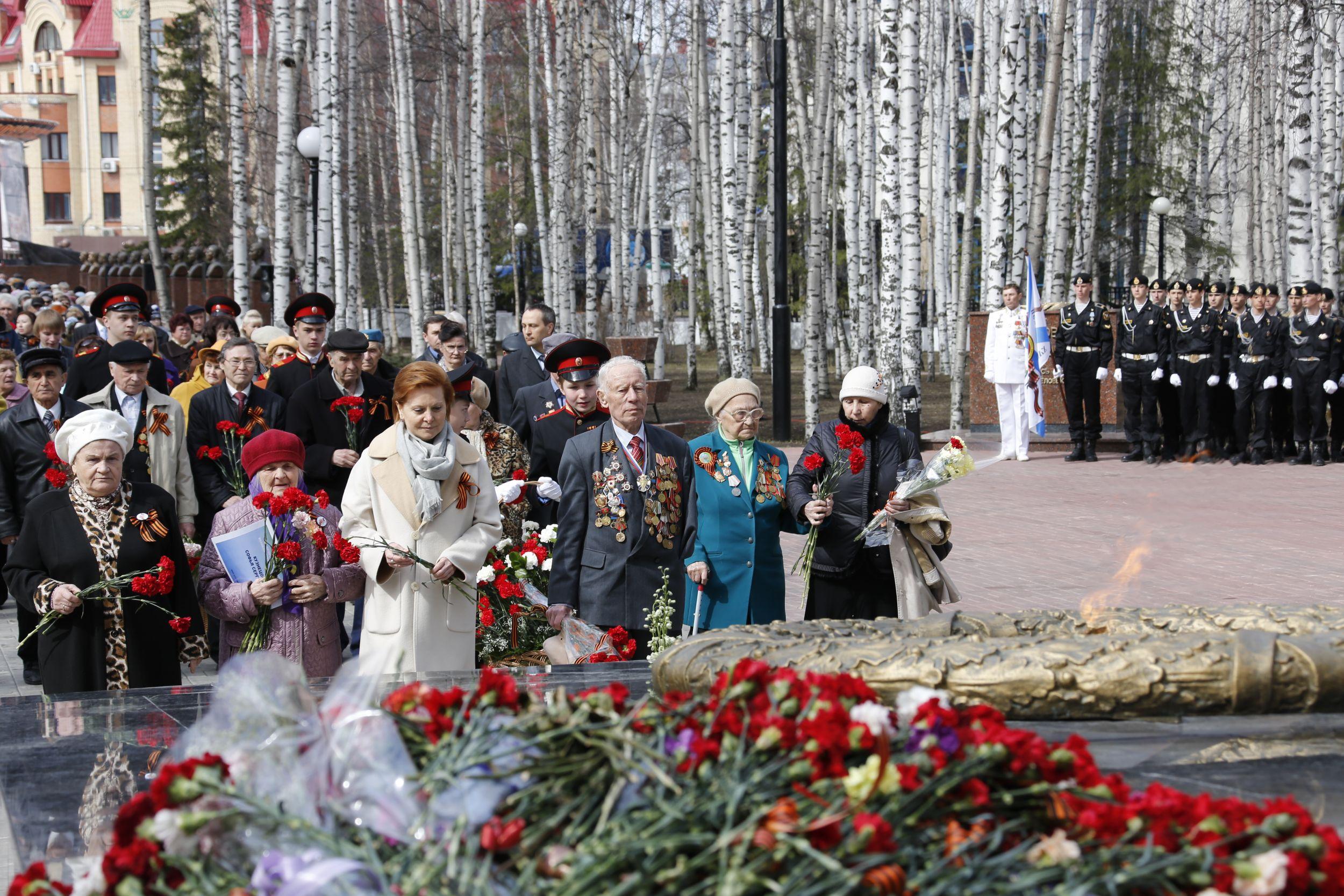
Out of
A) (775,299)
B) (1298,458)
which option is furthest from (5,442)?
(1298,458)

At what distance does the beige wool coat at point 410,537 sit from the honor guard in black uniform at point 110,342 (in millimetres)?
3946

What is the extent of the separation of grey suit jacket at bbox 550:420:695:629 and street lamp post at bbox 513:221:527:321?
1057 inches

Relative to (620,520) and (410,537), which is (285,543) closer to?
(410,537)

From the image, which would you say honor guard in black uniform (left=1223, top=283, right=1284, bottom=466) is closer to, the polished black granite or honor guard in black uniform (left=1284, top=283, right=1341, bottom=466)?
honor guard in black uniform (left=1284, top=283, right=1341, bottom=466)

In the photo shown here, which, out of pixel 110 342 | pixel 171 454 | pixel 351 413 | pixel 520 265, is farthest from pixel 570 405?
pixel 520 265

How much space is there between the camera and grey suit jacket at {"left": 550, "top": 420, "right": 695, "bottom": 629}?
6047mm

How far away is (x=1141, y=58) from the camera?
31.7m

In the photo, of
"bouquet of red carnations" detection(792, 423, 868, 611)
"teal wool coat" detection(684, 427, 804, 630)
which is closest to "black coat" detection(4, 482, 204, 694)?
"teal wool coat" detection(684, 427, 804, 630)

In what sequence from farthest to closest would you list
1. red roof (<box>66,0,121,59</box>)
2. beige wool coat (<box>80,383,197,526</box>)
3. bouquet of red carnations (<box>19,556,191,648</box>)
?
red roof (<box>66,0,121,59</box>)
beige wool coat (<box>80,383,197,526</box>)
bouquet of red carnations (<box>19,556,191,648</box>)

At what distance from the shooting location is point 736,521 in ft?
20.5

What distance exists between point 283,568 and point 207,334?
6.11 metres

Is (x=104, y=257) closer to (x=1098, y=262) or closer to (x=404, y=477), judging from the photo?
(x=1098, y=262)

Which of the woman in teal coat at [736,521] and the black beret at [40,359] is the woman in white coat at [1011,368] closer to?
the woman in teal coat at [736,521]

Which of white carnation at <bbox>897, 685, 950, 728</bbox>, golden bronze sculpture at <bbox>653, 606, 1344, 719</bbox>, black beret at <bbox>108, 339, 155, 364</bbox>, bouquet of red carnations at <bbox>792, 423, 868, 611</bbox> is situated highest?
black beret at <bbox>108, 339, 155, 364</bbox>
